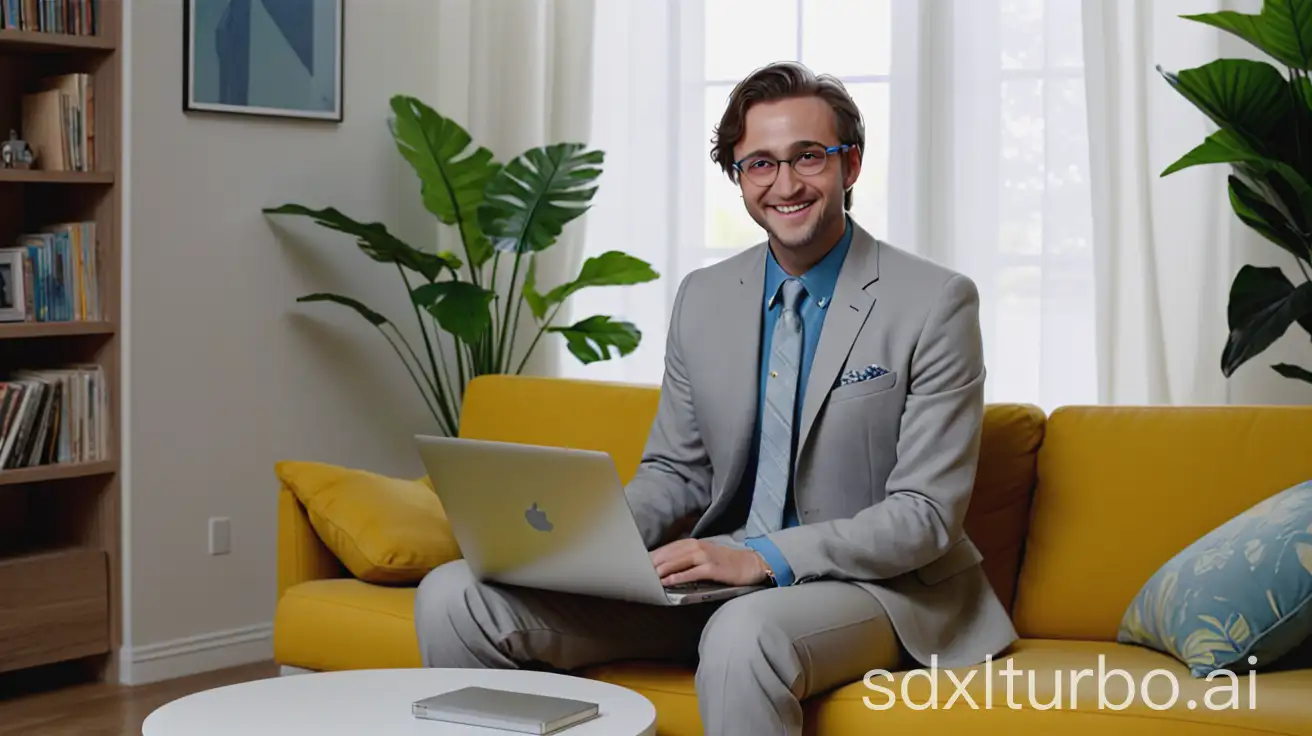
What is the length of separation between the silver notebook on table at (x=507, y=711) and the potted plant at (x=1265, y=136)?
1.55 meters

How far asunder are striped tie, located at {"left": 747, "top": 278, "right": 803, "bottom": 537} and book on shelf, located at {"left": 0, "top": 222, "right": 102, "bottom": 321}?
82.6 inches

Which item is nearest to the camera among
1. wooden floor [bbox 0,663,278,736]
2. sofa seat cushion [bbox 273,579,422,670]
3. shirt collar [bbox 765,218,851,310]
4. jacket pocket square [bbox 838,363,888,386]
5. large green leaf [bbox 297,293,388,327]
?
jacket pocket square [bbox 838,363,888,386]

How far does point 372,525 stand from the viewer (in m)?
2.98

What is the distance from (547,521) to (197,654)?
2.26m

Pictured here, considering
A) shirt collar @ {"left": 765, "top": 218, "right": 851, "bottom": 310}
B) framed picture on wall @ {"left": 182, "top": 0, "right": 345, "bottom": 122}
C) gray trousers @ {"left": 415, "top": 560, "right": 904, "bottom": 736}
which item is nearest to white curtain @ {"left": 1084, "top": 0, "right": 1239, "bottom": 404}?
shirt collar @ {"left": 765, "top": 218, "right": 851, "bottom": 310}

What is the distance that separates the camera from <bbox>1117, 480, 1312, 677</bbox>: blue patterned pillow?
2275mm

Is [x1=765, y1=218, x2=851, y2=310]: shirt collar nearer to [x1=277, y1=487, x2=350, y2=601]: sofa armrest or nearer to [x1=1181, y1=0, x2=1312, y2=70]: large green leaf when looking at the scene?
[x1=1181, y1=0, x2=1312, y2=70]: large green leaf

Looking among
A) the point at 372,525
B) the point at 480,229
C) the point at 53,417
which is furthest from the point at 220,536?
the point at 372,525

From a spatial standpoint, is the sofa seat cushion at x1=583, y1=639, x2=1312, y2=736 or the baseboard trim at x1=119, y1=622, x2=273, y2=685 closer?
the sofa seat cushion at x1=583, y1=639, x2=1312, y2=736

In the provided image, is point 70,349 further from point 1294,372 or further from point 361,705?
point 1294,372

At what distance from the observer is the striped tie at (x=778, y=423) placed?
2535mm

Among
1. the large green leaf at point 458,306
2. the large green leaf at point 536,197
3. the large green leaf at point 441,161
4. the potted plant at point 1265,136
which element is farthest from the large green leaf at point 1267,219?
the large green leaf at point 441,161

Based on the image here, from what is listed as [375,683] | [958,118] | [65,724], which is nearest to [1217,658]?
[375,683]

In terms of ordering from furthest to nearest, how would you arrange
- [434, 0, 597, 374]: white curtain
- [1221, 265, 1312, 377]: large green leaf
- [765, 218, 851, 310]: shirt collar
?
[434, 0, 597, 374]: white curtain, [1221, 265, 1312, 377]: large green leaf, [765, 218, 851, 310]: shirt collar
